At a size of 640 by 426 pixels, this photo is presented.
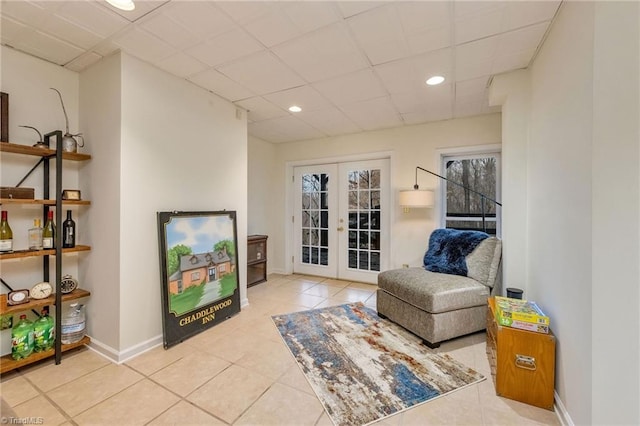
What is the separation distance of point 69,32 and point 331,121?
2703 millimetres

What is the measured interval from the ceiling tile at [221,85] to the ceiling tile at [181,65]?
2.8 inches

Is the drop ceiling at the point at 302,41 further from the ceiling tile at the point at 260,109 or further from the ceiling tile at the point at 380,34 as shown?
the ceiling tile at the point at 260,109

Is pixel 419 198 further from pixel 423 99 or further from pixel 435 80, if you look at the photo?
pixel 435 80

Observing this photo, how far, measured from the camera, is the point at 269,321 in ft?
9.39

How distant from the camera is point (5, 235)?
1.95 m

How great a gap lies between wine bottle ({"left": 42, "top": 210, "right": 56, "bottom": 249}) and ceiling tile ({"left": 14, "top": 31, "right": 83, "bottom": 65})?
49.7 inches

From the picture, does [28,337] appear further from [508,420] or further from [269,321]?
[508,420]

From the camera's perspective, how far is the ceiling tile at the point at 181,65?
87.4 inches

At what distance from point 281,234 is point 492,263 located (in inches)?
133

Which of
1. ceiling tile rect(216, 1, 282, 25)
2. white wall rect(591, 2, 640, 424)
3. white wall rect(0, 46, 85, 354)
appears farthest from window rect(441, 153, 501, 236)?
white wall rect(0, 46, 85, 354)

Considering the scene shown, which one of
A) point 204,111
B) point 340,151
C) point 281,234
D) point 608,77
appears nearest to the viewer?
point 608,77

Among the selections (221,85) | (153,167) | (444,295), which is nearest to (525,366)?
(444,295)

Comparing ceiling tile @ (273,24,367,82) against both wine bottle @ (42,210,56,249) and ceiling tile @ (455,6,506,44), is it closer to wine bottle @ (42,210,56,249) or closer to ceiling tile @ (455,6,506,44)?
ceiling tile @ (455,6,506,44)

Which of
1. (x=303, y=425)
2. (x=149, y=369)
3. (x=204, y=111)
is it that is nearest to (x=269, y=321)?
(x=149, y=369)
